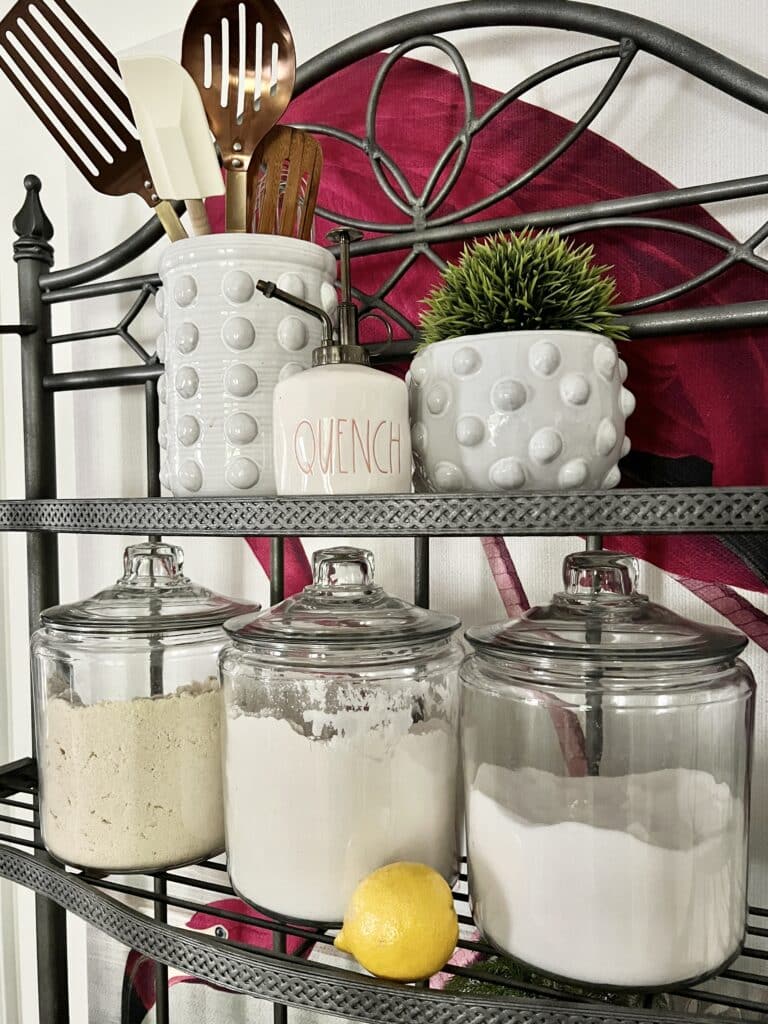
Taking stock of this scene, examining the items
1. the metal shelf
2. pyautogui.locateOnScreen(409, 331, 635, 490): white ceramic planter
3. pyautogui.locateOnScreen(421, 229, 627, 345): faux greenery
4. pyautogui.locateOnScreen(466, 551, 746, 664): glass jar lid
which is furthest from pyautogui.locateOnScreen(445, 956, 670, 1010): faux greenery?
pyautogui.locateOnScreen(421, 229, 627, 345): faux greenery

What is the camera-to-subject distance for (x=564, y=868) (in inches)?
19.3

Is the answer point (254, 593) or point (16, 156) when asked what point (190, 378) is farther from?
point (16, 156)

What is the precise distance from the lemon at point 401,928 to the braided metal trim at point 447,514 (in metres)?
0.22

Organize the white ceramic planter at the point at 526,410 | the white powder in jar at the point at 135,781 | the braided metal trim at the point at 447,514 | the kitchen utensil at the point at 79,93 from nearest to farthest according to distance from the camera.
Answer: the braided metal trim at the point at 447,514, the white ceramic planter at the point at 526,410, the white powder in jar at the point at 135,781, the kitchen utensil at the point at 79,93

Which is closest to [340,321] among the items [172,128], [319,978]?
[172,128]

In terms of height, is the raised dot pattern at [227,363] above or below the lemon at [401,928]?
above

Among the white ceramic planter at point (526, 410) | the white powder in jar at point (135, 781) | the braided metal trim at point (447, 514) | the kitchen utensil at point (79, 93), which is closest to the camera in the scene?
the braided metal trim at point (447, 514)

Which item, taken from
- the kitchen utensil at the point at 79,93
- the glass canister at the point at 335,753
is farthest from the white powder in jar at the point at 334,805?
the kitchen utensil at the point at 79,93

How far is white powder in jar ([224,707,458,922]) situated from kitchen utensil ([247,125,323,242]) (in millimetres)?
381

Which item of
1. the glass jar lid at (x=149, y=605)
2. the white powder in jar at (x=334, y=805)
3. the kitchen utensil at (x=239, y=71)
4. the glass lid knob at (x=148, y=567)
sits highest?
the kitchen utensil at (x=239, y=71)

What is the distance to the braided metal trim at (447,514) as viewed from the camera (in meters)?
0.43

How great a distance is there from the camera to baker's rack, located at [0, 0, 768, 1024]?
1.55ft

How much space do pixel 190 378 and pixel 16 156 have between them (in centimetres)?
71

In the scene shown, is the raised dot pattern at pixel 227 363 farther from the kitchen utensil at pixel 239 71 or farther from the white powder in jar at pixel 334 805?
the white powder in jar at pixel 334 805
